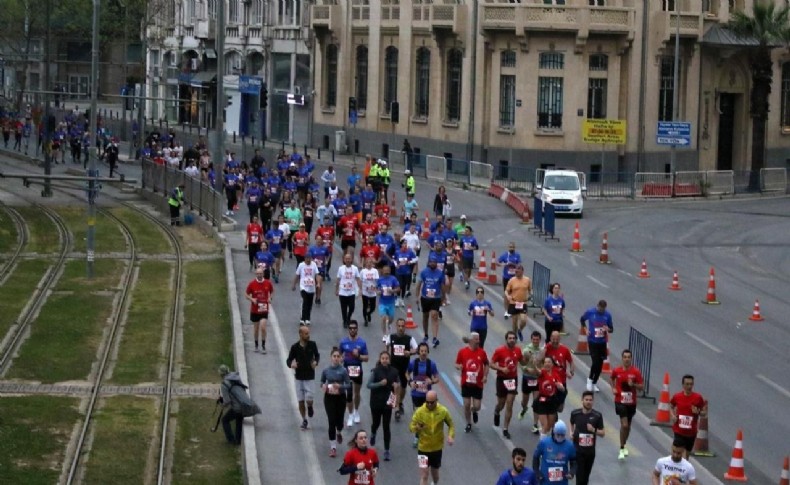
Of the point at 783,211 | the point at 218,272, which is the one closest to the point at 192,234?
the point at 218,272

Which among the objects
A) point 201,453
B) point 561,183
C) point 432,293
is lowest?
point 201,453

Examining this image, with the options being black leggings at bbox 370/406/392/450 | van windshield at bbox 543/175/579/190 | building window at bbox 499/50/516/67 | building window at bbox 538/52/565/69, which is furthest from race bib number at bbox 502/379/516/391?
building window at bbox 499/50/516/67

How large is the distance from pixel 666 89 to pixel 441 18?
947 cm

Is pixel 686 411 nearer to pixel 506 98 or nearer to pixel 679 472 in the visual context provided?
pixel 679 472

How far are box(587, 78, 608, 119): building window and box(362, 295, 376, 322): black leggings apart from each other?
35.0m

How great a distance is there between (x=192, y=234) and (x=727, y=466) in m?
28.1

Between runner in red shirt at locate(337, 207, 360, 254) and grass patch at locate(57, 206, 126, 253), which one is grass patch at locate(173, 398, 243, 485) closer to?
runner in red shirt at locate(337, 207, 360, 254)

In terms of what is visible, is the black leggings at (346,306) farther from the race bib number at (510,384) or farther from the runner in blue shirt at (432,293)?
the race bib number at (510,384)

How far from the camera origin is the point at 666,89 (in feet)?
212

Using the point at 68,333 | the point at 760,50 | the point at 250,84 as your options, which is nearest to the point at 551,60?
the point at 760,50

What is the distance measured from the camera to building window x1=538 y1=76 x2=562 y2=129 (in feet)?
208

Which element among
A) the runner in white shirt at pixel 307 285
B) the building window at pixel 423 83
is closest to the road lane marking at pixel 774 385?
the runner in white shirt at pixel 307 285

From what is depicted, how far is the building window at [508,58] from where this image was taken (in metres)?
63.8

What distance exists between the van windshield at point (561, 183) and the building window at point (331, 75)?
28.0 meters
